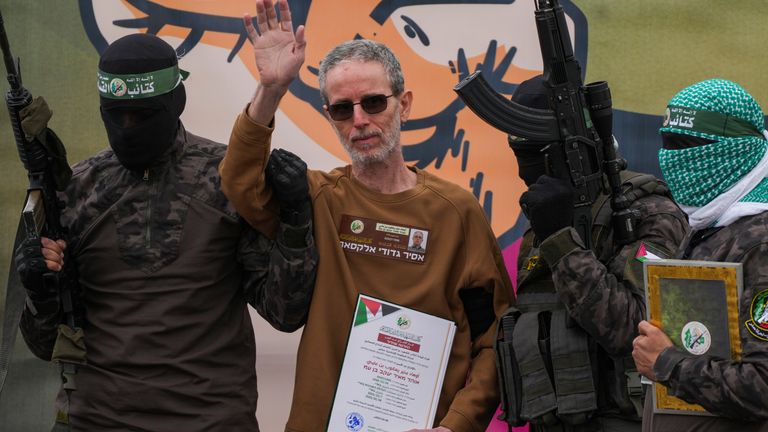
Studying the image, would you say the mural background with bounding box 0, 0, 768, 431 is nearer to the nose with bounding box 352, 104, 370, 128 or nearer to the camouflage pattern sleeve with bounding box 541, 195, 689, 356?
the nose with bounding box 352, 104, 370, 128

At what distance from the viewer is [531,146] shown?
371 centimetres

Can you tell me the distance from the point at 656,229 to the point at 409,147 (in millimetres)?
1458

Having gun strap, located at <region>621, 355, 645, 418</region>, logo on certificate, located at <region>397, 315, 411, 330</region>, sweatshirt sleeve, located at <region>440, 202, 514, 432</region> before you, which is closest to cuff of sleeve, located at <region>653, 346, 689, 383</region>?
gun strap, located at <region>621, 355, 645, 418</region>

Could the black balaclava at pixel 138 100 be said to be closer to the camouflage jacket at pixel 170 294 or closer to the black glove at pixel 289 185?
the camouflage jacket at pixel 170 294

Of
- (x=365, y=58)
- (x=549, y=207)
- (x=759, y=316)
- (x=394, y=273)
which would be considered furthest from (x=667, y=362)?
(x=365, y=58)

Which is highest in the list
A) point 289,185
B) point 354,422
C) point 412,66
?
point 412,66

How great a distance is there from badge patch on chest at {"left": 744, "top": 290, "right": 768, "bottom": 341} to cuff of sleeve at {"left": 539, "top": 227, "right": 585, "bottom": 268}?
58 centimetres

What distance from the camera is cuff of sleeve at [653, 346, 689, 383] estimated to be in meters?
2.91

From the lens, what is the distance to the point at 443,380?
3.60 metres

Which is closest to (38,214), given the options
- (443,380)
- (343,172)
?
(343,172)

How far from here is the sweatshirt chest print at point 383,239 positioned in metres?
3.62

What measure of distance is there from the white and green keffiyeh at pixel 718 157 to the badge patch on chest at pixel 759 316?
249 mm

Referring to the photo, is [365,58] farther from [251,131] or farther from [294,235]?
[294,235]

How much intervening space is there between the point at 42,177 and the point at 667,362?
1995mm
